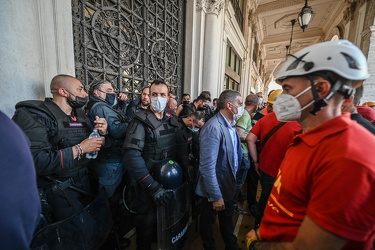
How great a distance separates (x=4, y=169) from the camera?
0.48 meters

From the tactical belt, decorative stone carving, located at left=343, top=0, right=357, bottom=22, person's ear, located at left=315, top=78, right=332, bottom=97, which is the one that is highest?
decorative stone carving, located at left=343, top=0, right=357, bottom=22

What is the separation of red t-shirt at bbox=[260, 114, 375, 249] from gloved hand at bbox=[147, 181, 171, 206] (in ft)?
3.40

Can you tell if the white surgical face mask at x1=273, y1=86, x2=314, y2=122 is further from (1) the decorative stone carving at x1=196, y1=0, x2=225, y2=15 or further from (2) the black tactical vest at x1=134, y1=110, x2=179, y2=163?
(1) the decorative stone carving at x1=196, y1=0, x2=225, y2=15

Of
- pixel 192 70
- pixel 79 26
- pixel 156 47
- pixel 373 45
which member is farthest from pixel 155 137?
pixel 373 45

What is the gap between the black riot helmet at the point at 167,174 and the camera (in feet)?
5.52

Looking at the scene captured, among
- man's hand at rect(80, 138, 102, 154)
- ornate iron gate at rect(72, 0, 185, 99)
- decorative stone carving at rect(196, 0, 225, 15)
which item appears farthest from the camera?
decorative stone carving at rect(196, 0, 225, 15)

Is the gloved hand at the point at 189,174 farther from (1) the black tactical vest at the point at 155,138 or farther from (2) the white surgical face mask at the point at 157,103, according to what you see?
(2) the white surgical face mask at the point at 157,103

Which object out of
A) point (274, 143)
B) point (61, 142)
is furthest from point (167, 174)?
point (274, 143)

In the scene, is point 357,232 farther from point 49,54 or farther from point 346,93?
point 49,54

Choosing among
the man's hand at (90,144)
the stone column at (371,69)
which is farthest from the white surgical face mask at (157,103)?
the stone column at (371,69)

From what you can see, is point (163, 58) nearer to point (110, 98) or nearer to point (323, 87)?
point (110, 98)

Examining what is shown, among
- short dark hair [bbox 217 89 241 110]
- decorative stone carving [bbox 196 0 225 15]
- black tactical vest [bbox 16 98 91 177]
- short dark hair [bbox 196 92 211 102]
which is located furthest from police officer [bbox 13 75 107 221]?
decorative stone carving [bbox 196 0 225 15]

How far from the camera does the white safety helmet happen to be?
715mm

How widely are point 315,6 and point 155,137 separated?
48.0 ft
